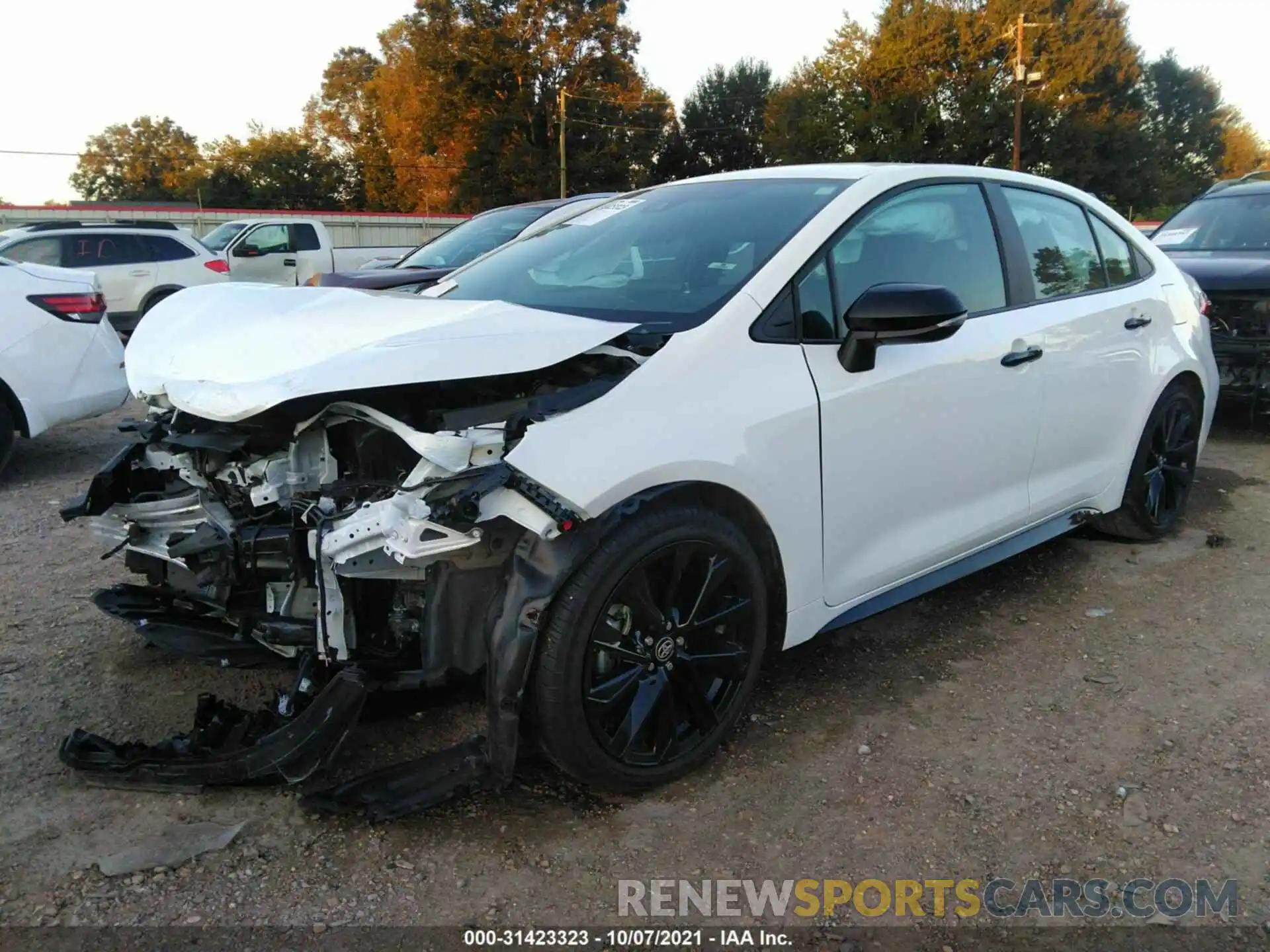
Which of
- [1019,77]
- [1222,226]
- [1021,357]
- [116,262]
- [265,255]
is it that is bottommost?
[1021,357]

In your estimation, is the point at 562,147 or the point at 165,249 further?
the point at 562,147

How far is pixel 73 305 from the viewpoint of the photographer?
595cm

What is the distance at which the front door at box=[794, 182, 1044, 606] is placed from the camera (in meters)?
2.86

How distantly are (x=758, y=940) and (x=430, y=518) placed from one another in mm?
1166

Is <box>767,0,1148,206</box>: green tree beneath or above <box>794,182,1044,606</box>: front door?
above

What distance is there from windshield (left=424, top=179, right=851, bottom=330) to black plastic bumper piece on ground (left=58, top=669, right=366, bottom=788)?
4.23ft

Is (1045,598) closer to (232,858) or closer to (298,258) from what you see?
(232,858)

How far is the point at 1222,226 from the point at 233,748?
321 inches

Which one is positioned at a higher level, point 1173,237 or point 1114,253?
point 1173,237

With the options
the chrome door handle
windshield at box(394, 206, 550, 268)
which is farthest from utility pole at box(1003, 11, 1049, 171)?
the chrome door handle

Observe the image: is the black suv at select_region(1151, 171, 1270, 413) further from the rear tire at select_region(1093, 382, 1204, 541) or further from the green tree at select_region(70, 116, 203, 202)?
the green tree at select_region(70, 116, 203, 202)

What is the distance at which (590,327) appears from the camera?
8.42ft

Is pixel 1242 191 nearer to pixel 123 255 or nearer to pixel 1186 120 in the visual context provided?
pixel 123 255

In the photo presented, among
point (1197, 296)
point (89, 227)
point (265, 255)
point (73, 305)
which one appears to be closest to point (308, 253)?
point (265, 255)
